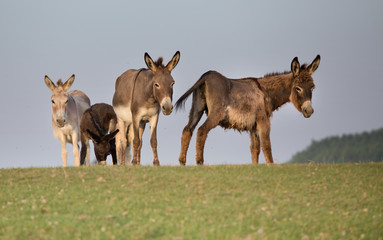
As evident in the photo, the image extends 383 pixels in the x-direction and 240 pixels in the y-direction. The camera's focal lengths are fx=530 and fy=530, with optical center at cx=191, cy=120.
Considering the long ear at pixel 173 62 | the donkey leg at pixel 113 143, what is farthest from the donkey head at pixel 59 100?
the long ear at pixel 173 62

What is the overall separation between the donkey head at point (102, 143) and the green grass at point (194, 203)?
4199mm

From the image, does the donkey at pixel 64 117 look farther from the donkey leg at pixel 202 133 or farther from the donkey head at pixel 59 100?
the donkey leg at pixel 202 133

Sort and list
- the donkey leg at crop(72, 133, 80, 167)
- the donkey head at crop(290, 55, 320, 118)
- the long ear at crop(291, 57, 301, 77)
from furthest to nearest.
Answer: the donkey leg at crop(72, 133, 80, 167)
the donkey head at crop(290, 55, 320, 118)
the long ear at crop(291, 57, 301, 77)

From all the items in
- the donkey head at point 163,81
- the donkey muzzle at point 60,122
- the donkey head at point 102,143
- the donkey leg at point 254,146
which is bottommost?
the donkey leg at point 254,146

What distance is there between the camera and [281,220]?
10688 mm

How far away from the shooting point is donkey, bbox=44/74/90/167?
19.3 meters

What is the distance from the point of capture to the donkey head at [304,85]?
17.7 metres

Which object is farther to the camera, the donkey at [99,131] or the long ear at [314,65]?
the donkey at [99,131]

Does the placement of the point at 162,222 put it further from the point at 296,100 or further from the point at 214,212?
the point at 296,100

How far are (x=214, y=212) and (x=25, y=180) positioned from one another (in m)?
6.09

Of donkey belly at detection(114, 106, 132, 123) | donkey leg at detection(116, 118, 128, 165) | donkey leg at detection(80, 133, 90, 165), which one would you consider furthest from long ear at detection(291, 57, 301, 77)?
donkey leg at detection(80, 133, 90, 165)

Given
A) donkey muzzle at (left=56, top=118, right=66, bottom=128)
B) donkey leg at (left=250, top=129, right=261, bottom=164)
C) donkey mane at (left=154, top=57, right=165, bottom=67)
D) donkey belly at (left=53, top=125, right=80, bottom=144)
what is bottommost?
donkey leg at (left=250, top=129, right=261, bottom=164)

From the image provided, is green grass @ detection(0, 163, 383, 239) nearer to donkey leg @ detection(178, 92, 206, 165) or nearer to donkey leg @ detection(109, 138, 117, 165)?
donkey leg @ detection(178, 92, 206, 165)

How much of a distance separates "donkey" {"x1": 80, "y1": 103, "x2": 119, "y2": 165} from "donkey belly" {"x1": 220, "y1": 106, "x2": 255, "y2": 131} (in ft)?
16.7
